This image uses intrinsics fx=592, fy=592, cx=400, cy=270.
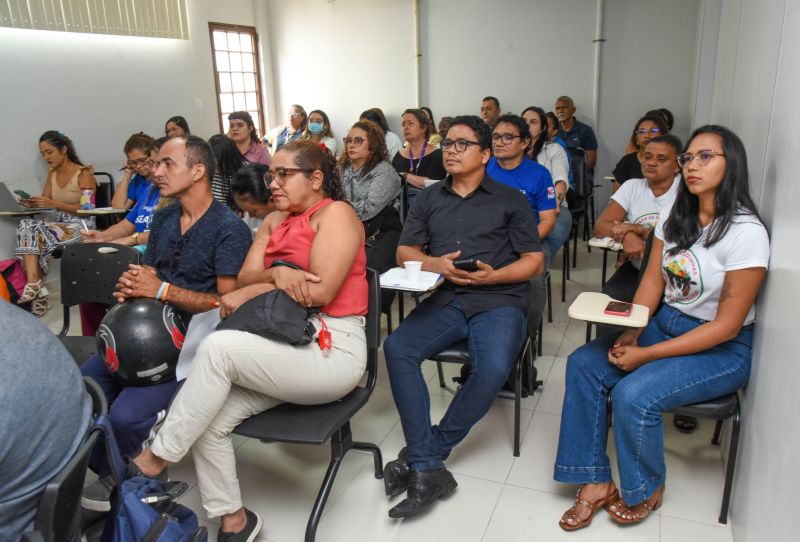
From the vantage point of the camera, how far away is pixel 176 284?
2256 millimetres

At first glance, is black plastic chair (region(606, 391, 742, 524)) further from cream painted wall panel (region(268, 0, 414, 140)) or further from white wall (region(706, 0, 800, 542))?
cream painted wall panel (region(268, 0, 414, 140))

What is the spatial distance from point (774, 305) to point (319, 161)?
1510 mm

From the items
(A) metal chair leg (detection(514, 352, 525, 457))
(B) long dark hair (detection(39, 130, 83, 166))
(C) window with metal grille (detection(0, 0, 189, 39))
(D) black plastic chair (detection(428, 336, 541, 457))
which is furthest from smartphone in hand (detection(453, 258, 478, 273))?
(C) window with metal grille (detection(0, 0, 189, 39))

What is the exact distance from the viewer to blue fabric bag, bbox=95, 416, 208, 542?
49.9 inches

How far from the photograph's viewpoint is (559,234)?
3.77m

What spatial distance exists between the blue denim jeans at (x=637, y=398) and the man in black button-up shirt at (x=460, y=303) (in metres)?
0.30

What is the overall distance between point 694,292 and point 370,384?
1.14 meters

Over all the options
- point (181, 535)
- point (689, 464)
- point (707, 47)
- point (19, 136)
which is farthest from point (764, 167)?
point (19, 136)

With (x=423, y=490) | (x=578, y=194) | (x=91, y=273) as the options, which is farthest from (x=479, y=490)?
(x=578, y=194)

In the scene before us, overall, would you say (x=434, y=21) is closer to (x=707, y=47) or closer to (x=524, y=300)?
(x=707, y=47)

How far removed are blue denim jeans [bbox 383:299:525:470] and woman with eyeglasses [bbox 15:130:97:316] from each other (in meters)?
3.29

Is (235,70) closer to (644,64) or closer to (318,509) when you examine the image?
(644,64)

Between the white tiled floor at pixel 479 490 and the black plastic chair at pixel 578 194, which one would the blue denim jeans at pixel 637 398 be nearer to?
the white tiled floor at pixel 479 490

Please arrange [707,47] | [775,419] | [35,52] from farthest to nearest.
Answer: [35,52], [707,47], [775,419]
